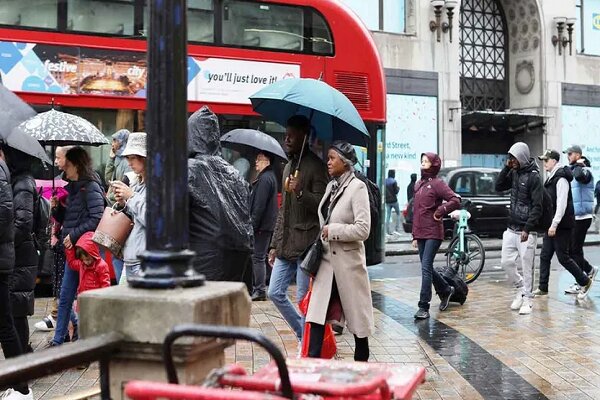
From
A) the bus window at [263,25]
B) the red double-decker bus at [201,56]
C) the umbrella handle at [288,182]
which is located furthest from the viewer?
the bus window at [263,25]

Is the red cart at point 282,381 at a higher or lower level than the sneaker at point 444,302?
higher

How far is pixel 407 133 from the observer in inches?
954

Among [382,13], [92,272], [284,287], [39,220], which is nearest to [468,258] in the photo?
[284,287]

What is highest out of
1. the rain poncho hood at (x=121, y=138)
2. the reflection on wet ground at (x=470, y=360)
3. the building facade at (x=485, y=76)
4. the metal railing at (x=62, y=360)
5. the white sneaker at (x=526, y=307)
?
the building facade at (x=485, y=76)

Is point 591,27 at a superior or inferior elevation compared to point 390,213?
superior

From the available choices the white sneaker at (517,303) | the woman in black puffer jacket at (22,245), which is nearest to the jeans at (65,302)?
the woman in black puffer jacket at (22,245)

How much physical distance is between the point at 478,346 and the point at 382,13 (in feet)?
60.9

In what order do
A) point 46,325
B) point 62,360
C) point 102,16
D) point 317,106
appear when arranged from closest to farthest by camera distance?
point 62,360
point 317,106
point 46,325
point 102,16

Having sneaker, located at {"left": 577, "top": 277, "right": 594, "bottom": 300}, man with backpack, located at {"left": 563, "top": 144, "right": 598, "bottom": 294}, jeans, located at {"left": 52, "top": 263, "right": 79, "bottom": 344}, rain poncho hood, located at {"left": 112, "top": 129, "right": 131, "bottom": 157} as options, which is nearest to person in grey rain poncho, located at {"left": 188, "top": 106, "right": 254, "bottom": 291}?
jeans, located at {"left": 52, "top": 263, "right": 79, "bottom": 344}

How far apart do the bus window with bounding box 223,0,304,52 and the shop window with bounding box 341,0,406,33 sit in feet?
43.4

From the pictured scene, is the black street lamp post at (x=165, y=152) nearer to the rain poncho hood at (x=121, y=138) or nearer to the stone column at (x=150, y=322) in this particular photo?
the stone column at (x=150, y=322)

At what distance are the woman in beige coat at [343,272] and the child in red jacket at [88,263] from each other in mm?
1861

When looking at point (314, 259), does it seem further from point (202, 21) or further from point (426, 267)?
point (202, 21)

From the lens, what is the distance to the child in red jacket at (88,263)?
6.18m
